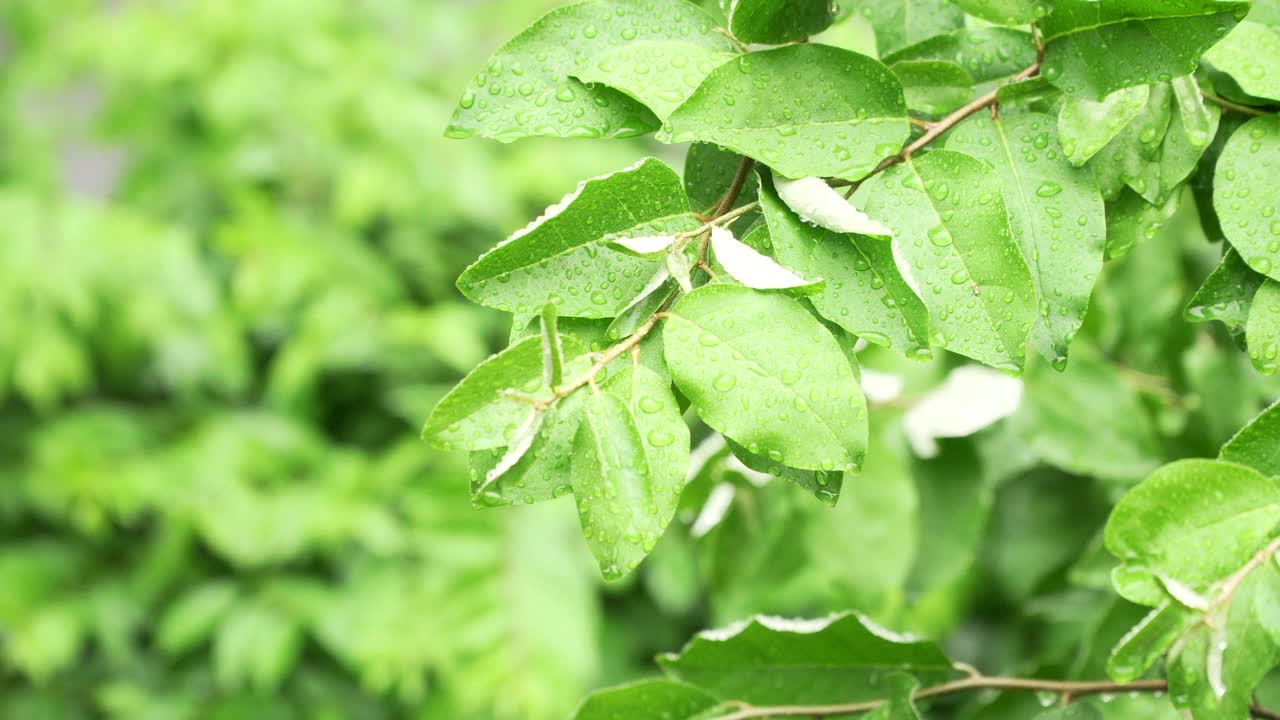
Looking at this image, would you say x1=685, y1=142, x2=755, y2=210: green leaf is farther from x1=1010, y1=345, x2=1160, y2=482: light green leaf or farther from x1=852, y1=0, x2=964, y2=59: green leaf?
x1=1010, y1=345, x2=1160, y2=482: light green leaf

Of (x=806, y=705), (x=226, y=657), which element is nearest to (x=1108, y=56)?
(x=806, y=705)

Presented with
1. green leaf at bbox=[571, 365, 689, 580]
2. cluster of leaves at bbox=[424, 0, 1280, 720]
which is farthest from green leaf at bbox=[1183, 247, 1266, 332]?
green leaf at bbox=[571, 365, 689, 580]

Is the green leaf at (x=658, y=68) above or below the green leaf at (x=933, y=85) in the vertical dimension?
above

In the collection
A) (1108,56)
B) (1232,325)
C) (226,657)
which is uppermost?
(1108,56)

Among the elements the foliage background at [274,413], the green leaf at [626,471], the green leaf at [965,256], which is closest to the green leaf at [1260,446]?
the green leaf at [965,256]

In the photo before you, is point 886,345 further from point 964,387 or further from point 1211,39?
point 964,387

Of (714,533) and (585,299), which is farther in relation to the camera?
(714,533)

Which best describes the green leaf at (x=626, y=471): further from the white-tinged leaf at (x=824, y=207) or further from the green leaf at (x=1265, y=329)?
the green leaf at (x=1265, y=329)
